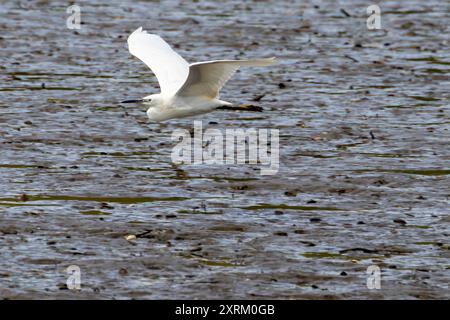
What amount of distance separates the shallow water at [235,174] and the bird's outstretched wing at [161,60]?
0.84m

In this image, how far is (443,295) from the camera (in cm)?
1005

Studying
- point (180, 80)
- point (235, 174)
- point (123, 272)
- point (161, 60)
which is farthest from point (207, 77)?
point (123, 272)

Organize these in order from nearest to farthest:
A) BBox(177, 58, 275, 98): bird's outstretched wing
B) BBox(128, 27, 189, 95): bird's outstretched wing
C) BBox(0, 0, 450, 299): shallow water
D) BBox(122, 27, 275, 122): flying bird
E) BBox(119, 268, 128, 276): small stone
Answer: BBox(119, 268, 128, 276): small stone, BBox(0, 0, 450, 299): shallow water, BBox(177, 58, 275, 98): bird's outstretched wing, BBox(122, 27, 275, 122): flying bird, BBox(128, 27, 189, 95): bird's outstretched wing

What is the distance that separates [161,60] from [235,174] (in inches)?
69.6

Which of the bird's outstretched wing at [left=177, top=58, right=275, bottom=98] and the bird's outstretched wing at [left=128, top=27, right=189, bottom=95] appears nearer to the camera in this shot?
the bird's outstretched wing at [left=177, top=58, right=275, bottom=98]

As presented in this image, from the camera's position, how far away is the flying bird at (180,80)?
13.2 metres

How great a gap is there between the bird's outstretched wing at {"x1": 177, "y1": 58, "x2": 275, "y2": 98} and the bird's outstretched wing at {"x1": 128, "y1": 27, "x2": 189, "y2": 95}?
0.73 m

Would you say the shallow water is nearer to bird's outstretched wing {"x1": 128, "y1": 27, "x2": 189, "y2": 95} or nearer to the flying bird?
the flying bird

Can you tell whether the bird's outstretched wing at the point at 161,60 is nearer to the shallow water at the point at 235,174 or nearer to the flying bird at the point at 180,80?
the flying bird at the point at 180,80

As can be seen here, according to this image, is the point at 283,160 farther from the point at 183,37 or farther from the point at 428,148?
the point at 183,37

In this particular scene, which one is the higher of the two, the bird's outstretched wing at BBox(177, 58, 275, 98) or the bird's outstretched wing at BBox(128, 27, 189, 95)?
the bird's outstretched wing at BBox(128, 27, 189, 95)

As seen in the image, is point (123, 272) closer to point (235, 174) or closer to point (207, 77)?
point (207, 77)

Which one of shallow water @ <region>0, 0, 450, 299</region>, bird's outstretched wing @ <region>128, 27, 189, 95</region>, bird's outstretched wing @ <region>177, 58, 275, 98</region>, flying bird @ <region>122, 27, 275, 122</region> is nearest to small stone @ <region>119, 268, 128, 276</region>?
shallow water @ <region>0, 0, 450, 299</region>

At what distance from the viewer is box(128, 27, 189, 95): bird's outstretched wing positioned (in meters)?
14.9
